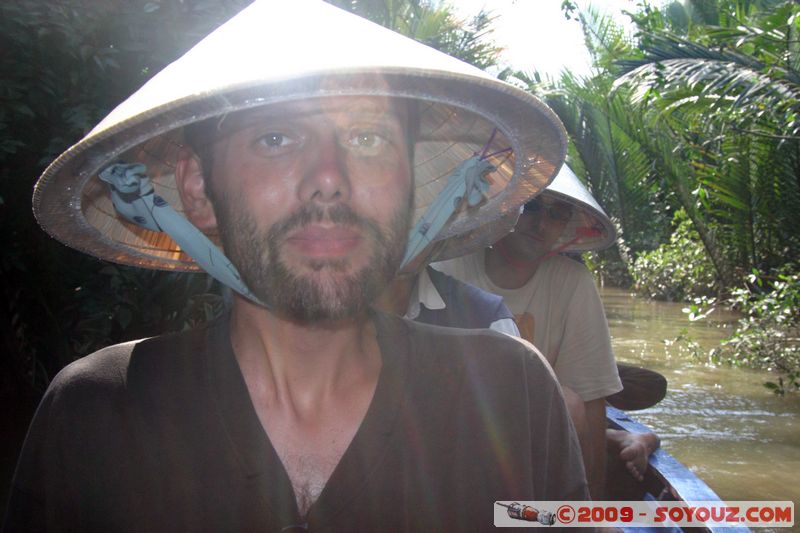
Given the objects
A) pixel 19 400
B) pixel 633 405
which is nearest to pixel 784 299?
pixel 633 405

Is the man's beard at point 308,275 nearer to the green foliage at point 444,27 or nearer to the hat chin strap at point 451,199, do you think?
the hat chin strap at point 451,199

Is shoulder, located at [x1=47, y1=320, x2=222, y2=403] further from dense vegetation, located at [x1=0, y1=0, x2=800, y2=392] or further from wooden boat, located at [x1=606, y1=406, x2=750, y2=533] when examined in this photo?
wooden boat, located at [x1=606, y1=406, x2=750, y2=533]

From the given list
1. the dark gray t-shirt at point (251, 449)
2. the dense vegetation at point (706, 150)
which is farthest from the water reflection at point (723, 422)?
the dark gray t-shirt at point (251, 449)

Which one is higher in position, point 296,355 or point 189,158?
point 189,158

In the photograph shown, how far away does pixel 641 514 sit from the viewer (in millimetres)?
3334

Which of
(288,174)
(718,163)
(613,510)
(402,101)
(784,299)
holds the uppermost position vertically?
(718,163)

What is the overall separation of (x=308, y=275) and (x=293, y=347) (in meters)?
0.19

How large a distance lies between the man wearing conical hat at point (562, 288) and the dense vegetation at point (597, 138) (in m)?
1.52

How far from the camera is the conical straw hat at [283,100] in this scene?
1260mm

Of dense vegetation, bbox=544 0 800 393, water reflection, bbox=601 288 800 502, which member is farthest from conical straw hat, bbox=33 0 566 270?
dense vegetation, bbox=544 0 800 393

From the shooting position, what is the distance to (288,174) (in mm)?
1475

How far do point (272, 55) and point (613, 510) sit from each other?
2441 mm

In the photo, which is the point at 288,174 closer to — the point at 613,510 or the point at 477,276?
the point at 477,276

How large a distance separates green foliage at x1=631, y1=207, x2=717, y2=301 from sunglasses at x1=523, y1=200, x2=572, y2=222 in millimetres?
9534
